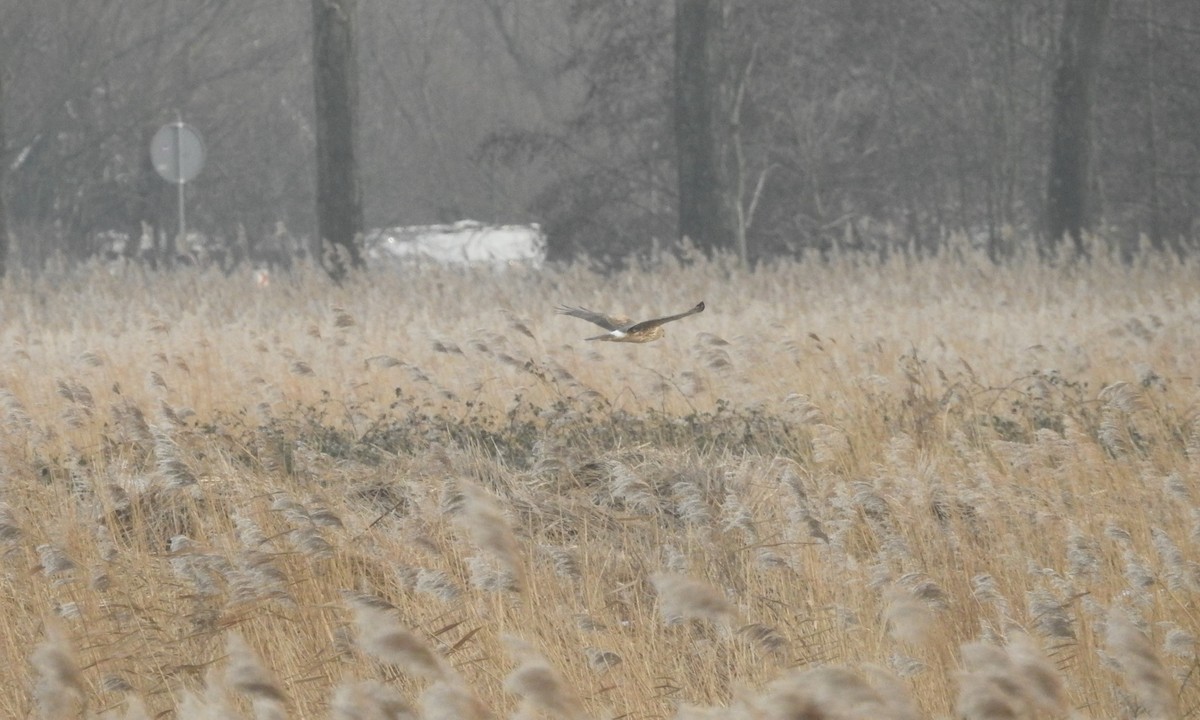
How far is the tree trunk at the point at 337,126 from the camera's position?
15.1 m

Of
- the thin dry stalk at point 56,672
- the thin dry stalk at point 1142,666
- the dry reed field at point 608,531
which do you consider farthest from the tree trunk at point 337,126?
the thin dry stalk at point 1142,666

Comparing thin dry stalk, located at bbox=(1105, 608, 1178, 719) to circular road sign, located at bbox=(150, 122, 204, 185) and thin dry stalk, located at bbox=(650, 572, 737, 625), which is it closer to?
thin dry stalk, located at bbox=(650, 572, 737, 625)

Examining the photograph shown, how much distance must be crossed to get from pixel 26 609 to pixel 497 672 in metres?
1.38

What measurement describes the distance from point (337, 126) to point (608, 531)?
35.0 feet

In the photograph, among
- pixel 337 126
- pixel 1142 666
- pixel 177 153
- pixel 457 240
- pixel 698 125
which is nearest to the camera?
pixel 1142 666

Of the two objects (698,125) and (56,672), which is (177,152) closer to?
(698,125)

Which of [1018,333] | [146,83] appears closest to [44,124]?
[146,83]

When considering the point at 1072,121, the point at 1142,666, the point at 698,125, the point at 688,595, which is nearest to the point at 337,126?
the point at 698,125

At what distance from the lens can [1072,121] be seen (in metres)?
16.2

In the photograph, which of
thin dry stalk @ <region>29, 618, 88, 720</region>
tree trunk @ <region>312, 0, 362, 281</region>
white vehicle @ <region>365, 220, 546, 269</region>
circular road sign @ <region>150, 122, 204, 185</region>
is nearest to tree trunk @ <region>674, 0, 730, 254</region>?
tree trunk @ <region>312, 0, 362, 281</region>

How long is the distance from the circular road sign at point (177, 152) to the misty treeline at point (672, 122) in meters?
2.22

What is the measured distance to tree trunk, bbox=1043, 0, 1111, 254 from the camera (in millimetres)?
16031

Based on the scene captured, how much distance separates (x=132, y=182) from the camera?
93.9 feet

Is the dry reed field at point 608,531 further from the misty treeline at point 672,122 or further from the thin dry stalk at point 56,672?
the misty treeline at point 672,122
